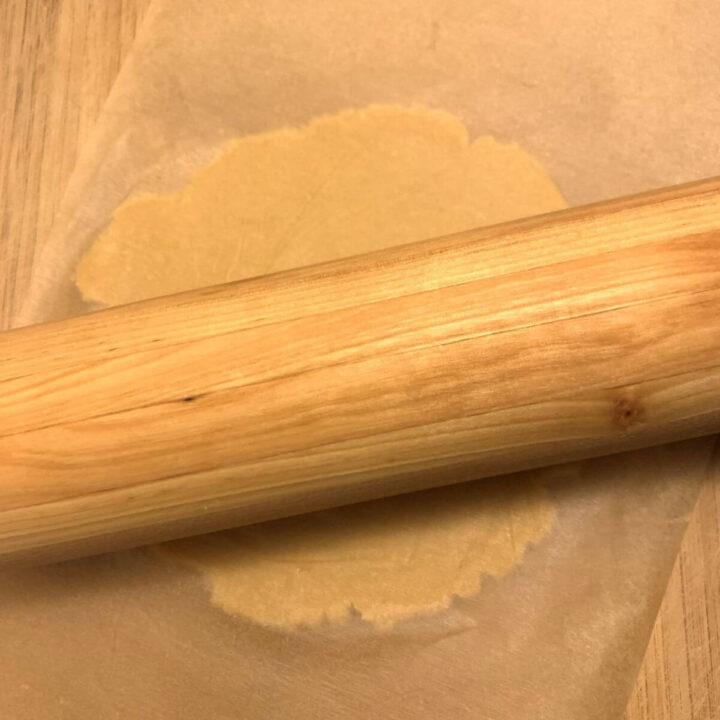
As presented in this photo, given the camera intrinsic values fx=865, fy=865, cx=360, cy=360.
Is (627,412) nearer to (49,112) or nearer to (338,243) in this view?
(338,243)

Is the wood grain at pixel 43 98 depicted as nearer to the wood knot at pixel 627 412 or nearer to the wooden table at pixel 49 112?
the wooden table at pixel 49 112

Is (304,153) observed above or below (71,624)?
above

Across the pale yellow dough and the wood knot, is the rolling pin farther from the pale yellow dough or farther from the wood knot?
the pale yellow dough

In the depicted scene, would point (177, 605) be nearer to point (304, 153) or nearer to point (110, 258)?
point (110, 258)

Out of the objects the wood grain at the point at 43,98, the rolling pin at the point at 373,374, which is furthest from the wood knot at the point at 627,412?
the wood grain at the point at 43,98

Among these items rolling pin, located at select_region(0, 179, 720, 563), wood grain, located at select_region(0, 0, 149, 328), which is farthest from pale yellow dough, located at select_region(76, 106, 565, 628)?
rolling pin, located at select_region(0, 179, 720, 563)

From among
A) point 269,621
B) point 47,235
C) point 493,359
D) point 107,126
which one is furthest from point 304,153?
point 269,621
